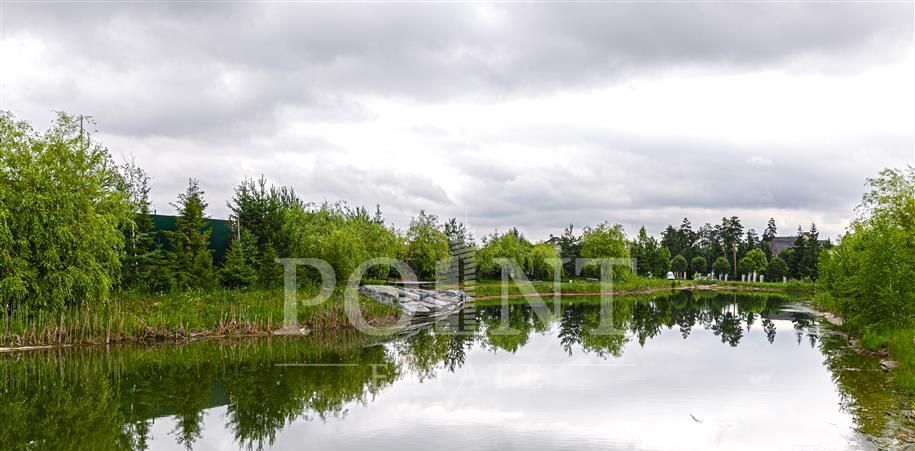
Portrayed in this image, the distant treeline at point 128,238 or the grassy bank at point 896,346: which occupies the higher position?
the distant treeline at point 128,238

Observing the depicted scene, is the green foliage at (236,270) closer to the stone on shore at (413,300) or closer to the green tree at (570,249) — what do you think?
the stone on shore at (413,300)

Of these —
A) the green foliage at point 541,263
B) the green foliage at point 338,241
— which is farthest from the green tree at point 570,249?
the green foliage at point 338,241

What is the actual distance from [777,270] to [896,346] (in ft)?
161

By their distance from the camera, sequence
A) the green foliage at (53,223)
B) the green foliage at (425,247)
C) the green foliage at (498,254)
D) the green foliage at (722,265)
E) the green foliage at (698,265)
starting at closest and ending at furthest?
the green foliage at (53,223)
the green foliage at (425,247)
the green foliage at (498,254)
the green foliage at (722,265)
the green foliage at (698,265)

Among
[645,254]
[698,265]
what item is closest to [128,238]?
[645,254]

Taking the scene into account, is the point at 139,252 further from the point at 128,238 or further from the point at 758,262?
the point at 758,262

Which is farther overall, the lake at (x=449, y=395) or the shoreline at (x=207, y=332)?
the shoreline at (x=207, y=332)

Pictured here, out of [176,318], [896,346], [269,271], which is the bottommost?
[896,346]

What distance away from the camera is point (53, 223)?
1730 centimetres

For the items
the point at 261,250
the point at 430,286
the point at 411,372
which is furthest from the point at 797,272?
the point at 411,372

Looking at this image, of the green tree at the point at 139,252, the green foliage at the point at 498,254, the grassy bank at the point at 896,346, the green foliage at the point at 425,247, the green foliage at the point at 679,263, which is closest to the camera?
the grassy bank at the point at 896,346

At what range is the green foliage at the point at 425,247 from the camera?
1553 inches

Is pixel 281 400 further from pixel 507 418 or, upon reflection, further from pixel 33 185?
→ pixel 33 185

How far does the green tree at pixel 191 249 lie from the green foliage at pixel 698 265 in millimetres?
57597
